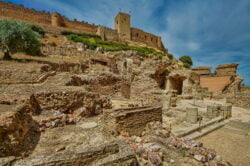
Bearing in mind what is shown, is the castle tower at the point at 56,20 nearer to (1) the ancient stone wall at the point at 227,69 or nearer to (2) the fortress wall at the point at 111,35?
(2) the fortress wall at the point at 111,35

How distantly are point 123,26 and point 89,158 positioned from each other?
52.4 m

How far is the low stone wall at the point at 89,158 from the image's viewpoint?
82.5 inches

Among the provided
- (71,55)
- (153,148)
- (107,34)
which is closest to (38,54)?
(71,55)

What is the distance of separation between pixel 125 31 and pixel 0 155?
51.0 metres

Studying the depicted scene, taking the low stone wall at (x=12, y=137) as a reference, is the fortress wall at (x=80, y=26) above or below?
above

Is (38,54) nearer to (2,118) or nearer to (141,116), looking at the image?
(2,118)

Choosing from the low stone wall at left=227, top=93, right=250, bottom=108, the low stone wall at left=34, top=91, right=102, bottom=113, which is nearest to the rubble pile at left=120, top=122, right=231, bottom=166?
the low stone wall at left=34, top=91, right=102, bottom=113

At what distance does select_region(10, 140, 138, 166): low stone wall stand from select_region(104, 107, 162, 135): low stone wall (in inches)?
56.7

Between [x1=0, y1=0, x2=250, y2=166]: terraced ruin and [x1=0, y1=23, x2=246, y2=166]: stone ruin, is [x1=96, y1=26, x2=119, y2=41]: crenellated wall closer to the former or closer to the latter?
[x1=0, y1=23, x2=246, y2=166]: stone ruin

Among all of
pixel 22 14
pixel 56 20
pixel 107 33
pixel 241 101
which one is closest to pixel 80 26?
pixel 56 20

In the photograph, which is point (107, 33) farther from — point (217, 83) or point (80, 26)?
point (217, 83)

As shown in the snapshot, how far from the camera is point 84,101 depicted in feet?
23.0

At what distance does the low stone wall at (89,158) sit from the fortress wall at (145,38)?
2056 inches

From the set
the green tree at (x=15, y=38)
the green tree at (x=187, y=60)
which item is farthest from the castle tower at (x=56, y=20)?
the green tree at (x=187, y=60)
